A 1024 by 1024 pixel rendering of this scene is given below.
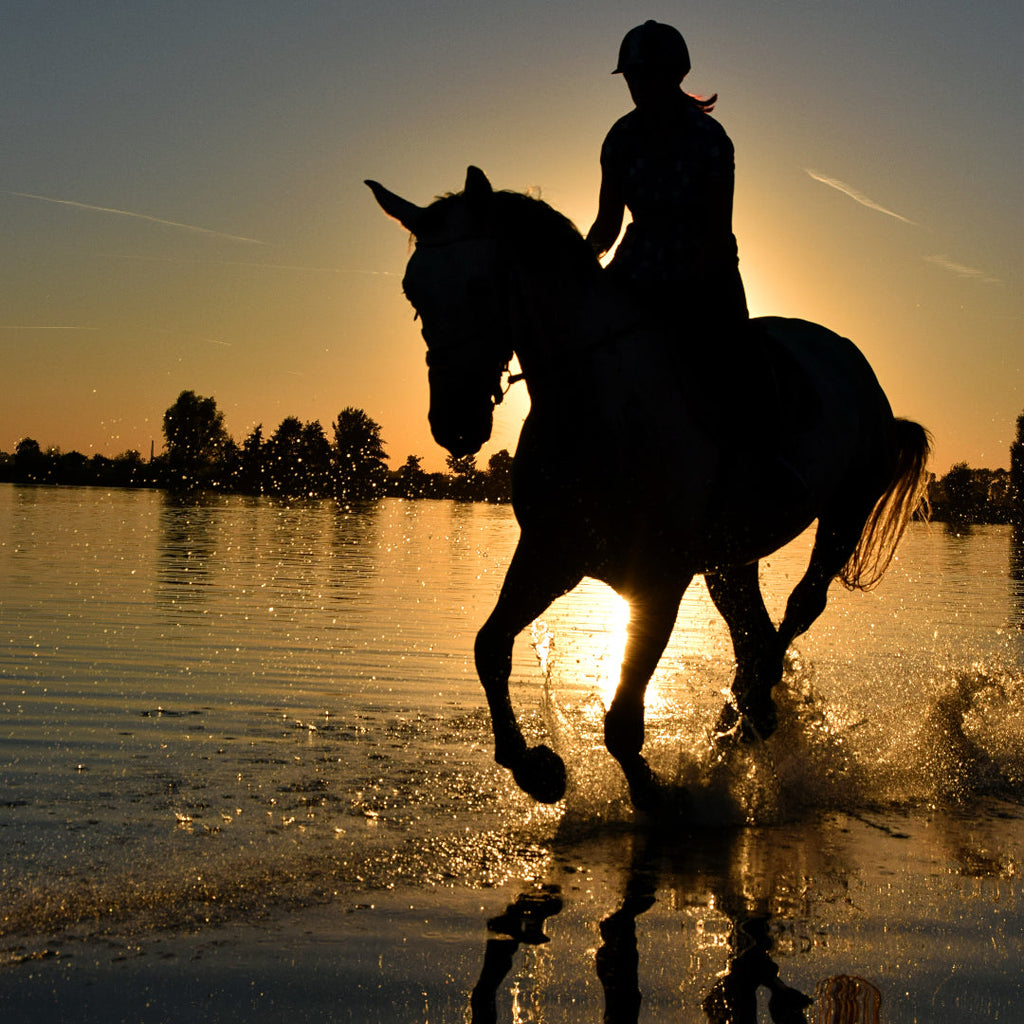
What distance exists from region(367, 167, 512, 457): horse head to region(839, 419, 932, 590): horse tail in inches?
198

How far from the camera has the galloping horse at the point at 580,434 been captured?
216 inches

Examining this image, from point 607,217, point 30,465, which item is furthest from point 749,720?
point 30,465

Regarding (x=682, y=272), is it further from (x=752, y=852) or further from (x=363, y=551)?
(x=363, y=551)

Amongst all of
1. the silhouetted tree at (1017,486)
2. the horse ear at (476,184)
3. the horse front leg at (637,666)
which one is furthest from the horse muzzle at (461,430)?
the silhouetted tree at (1017,486)

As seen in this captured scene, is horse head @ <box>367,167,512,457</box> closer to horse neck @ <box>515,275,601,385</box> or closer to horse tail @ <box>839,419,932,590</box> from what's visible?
horse neck @ <box>515,275,601,385</box>

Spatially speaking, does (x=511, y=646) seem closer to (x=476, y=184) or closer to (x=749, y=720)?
(x=476, y=184)

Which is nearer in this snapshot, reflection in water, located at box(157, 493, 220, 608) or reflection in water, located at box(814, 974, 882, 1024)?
reflection in water, located at box(814, 974, 882, 1024)

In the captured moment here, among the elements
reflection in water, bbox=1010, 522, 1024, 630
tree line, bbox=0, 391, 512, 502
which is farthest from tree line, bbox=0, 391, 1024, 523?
reflection in water, bbox=1010, 522, 1024, 630

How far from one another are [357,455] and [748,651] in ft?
398

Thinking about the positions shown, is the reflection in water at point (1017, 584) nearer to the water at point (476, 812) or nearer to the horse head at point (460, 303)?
the water at point (476, 812)

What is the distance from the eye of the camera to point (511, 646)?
6.15m

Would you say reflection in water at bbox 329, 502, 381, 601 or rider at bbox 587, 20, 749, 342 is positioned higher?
rider at bbox 587, 20, 749, 342

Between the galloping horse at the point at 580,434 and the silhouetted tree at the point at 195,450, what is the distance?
132 metres

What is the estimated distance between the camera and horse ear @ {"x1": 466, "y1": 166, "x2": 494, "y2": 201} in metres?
5.55
